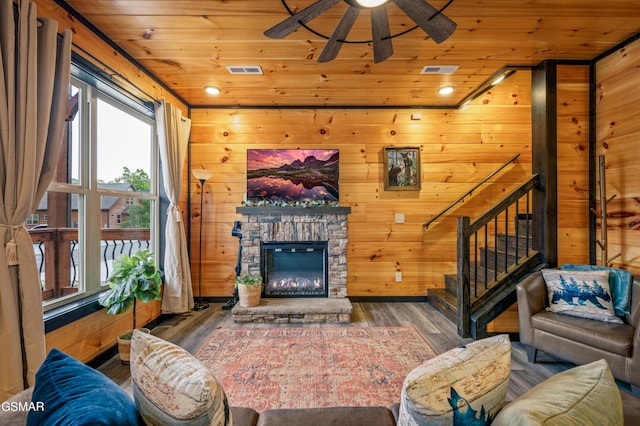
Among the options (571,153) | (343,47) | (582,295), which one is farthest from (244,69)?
(582,295)

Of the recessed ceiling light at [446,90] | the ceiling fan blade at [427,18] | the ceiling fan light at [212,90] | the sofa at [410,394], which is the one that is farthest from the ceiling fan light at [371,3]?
the ceiling fan light at [212,90]

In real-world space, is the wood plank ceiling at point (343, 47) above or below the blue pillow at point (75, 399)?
above

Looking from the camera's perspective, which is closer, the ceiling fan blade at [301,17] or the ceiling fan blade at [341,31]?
the ceiling fan blade at [301,17]

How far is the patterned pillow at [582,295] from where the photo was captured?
227cm

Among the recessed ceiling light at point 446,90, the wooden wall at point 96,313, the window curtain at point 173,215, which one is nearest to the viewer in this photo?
the wooden wall at point 96,313

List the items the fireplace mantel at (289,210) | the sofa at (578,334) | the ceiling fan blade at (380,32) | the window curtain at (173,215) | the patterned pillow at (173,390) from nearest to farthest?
the patterned pillow at (173,390), the ceiling fan blade at (380,32), the sofa at (578,334), the window curtain at (173,215), the fireplace mantel at (289,210)

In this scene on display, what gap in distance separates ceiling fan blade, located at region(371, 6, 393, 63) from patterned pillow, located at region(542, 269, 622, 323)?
2333 mm

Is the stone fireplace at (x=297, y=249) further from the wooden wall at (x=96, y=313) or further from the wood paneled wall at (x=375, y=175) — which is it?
the wooden wall at (x=96, y=313)

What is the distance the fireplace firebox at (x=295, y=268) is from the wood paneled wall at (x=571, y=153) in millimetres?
2618

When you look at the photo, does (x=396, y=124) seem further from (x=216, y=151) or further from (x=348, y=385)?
(x=348, y=385)

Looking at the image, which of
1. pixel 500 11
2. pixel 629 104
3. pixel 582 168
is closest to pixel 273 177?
pixel 500 11

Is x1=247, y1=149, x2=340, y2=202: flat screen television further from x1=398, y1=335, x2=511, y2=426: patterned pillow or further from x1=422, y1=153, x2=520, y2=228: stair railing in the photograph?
x1=398, y1=335, x2=511, y2=426: patterned pillow

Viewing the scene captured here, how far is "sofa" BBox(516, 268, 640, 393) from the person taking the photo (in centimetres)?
198

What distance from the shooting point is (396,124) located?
4164 millimetres
